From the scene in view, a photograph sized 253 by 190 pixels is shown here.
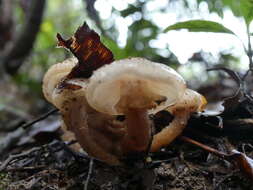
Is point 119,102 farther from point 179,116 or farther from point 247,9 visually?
point 247,9

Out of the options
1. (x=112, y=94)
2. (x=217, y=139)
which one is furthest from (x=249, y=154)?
(x=112, y=94)

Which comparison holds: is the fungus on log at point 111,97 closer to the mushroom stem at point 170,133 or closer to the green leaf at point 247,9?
the mushroom stem at point 170,133

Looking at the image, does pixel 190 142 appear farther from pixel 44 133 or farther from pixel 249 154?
pixel 44 133

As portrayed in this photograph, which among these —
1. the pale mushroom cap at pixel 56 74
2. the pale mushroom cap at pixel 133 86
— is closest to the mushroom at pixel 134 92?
the pale mushroom cap at pixel 133 86

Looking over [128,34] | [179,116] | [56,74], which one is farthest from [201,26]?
[128,34]

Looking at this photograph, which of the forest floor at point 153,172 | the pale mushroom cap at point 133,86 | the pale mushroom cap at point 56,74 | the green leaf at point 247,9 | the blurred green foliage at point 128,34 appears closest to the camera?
the pale mushroom cap at point 133,86

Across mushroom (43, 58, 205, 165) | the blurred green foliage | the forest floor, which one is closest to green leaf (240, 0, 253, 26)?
the blurred green foliage

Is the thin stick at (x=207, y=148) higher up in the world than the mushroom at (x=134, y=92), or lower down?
lower down

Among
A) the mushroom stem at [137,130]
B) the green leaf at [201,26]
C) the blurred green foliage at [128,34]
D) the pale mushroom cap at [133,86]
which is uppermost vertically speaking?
the pale mushroom cap at [133,86]
